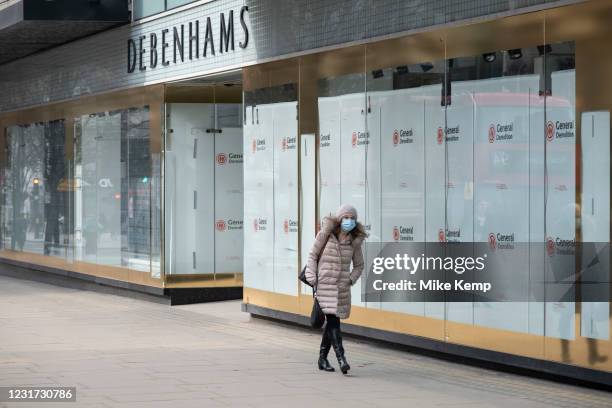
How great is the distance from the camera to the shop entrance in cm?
1934

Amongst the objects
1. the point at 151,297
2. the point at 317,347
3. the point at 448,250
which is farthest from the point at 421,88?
the point at 151,297

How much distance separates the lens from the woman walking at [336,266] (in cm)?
1120

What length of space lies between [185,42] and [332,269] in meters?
8.09

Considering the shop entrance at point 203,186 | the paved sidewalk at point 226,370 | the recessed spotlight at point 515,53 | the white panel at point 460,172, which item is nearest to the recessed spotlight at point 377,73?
the white panel at point 460,172

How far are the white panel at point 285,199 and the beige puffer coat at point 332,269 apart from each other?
4.12m

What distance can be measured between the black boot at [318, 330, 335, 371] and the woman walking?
0.06 metres

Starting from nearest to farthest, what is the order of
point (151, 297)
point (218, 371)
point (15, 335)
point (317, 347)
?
point (218, 371), point (317, 347), point (15, 335), point (151, 297)

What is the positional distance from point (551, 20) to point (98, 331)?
7178mm

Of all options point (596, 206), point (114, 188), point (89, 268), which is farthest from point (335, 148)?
point (89, 268)

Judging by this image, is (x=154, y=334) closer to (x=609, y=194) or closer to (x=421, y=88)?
(x=421, y=88)

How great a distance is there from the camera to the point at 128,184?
20938 millimetres

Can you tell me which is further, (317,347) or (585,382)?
(317,347)

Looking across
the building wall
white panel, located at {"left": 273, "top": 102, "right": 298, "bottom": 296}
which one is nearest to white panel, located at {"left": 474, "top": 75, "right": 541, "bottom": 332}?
the building wall

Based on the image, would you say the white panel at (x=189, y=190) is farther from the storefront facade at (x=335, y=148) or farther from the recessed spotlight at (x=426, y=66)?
the recessed spotlight at (x=426, y=66)
